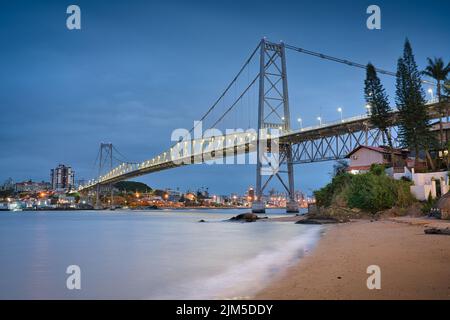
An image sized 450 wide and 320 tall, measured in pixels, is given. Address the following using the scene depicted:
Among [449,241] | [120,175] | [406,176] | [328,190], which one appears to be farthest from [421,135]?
[120,175]

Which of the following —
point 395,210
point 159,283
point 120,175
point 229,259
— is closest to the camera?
point 159,283

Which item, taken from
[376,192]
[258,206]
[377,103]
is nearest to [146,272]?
[376,192]

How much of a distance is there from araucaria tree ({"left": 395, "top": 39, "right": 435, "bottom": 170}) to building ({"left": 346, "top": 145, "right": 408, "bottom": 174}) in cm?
213

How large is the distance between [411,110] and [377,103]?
5.62 meters

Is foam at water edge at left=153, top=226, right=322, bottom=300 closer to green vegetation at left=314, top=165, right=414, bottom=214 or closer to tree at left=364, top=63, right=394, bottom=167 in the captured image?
green vegetation at left=314, top=165, right=414, bottom=214

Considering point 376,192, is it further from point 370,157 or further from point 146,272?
point 146,272

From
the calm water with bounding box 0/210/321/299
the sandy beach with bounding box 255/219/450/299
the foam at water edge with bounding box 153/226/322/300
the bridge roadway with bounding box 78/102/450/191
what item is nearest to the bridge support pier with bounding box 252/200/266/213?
the bridge roadway with bounding box 78/102/450/191

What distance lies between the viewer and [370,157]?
3888cm

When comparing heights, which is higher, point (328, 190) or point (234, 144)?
point (234, 144)

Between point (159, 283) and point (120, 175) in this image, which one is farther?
point (120, 175)

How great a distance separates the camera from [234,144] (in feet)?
183

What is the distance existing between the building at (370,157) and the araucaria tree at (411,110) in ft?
7.00

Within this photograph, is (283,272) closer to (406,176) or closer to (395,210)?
(395,210)

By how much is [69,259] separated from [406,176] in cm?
2499
